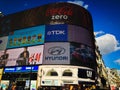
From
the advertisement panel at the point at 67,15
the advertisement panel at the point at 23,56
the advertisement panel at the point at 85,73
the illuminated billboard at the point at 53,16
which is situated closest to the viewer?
the advertisement panel at the point at 85,73

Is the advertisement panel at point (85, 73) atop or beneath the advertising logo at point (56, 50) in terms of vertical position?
beneath

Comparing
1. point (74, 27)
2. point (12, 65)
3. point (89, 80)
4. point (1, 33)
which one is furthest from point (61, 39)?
point (1, 33)

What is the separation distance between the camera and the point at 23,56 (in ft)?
154

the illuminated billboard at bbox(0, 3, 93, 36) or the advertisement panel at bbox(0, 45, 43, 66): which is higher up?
the illuminated billboard at bbox(0, 3, 93, 36)

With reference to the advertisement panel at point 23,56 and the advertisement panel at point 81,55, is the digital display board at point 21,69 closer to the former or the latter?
the advertisement panel at point 23,56

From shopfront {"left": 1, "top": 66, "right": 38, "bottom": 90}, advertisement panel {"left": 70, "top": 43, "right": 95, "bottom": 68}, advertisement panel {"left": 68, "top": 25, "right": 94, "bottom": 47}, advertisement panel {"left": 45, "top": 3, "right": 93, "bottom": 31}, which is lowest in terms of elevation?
shopfront {"left": 1, "top": 66, "right": 38, "bottom": 90}

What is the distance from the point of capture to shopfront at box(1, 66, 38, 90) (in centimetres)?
4272

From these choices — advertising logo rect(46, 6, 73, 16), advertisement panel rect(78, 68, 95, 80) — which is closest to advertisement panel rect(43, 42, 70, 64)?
advertisement panel rect(78, 68, 95, 80)

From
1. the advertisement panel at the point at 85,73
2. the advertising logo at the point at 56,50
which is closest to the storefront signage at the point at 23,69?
the advertising logo at the point at 56,50

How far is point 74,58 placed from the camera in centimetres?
4200

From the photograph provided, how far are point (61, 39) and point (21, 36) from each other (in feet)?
42.4

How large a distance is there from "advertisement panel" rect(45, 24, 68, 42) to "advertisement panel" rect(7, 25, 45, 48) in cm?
174

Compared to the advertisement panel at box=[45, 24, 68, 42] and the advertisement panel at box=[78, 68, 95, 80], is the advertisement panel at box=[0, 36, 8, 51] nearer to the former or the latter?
the advertisement panel at box=[45, 24, 68, 42]

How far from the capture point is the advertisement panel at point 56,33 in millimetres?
44094
